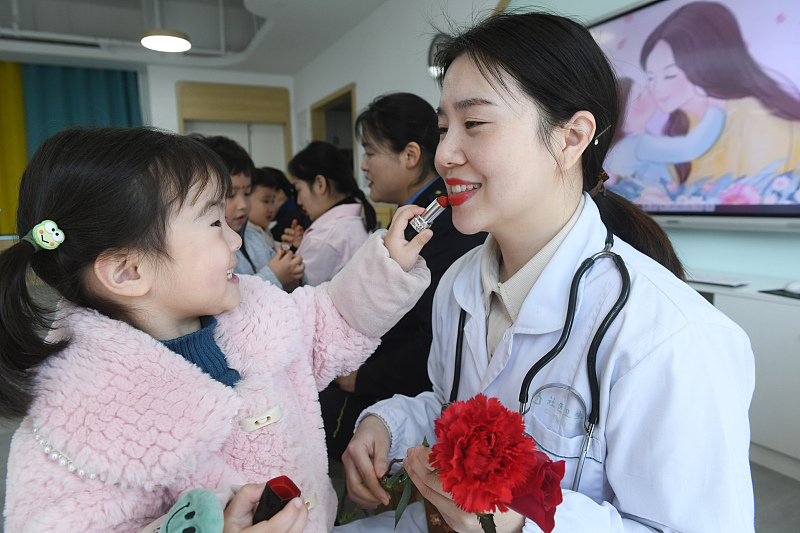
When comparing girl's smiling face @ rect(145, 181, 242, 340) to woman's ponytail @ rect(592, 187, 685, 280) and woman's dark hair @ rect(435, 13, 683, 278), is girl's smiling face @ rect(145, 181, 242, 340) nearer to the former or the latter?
woman's dark hair @ rect(435, 13, 683, 278)

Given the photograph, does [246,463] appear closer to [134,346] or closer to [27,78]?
[134,346]

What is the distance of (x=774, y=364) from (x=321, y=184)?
2330 millimetres

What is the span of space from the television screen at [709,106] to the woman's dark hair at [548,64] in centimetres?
84

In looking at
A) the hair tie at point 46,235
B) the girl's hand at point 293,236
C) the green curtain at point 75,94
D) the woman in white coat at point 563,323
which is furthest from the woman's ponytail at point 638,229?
the green curtain at point 75,94

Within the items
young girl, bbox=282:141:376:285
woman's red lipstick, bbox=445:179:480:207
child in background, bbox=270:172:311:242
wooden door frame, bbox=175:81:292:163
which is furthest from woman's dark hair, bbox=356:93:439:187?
wooden door frame, bbox=175:81:292:163

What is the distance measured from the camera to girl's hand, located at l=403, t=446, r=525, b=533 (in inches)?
26.7

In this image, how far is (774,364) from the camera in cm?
200

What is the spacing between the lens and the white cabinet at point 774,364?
194cm

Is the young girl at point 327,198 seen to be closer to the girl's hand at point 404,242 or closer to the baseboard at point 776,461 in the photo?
the girl's hand at point 404,242

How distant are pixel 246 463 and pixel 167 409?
0.19 meters

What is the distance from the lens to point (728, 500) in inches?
27.2

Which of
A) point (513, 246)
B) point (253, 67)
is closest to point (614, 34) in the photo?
point (513, 246)

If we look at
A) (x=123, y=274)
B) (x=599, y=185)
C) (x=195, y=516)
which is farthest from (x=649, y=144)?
(x=195, y=516)

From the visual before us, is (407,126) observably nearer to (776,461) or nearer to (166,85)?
(776,461)
